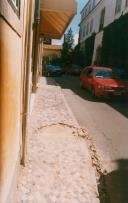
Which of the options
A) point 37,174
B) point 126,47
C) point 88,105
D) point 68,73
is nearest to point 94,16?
point 68,73

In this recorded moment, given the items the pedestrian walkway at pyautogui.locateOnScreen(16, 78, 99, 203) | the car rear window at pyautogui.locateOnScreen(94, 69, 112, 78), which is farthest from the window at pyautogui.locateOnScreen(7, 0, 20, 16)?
the car rear window at pyautogui.locateOnScreen(94, 69, 112, 78)

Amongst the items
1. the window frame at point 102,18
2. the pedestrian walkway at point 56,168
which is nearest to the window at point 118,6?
the window frame at point 102,18

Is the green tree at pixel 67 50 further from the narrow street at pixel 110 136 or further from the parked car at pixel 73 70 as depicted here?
the narrow street at pixel 110 136

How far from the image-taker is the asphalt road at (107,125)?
6.92 meters

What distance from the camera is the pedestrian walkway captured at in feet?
15.0

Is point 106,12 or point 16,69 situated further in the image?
point 106,12

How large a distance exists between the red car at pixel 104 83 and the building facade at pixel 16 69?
4.43m

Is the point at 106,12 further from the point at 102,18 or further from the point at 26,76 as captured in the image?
the point at 26,76

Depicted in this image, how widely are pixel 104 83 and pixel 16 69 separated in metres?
12.3

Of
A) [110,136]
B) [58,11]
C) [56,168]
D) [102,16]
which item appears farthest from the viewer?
[102,16]

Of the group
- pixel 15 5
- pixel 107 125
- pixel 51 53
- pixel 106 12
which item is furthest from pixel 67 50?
pixel 15 5

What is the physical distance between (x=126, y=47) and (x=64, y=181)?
2146 centimetres

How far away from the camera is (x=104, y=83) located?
16016 millimetres

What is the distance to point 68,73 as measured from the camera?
1607 inches
